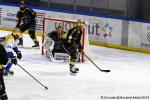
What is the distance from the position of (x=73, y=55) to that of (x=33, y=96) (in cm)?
246

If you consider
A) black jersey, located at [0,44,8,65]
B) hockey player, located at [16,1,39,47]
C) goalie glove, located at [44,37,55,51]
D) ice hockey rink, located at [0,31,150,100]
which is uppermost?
hockey player, located at [16,1,39,47]

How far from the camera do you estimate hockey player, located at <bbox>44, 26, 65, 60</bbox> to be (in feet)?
45.3

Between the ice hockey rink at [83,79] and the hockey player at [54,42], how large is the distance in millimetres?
321

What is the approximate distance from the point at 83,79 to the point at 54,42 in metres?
2.55

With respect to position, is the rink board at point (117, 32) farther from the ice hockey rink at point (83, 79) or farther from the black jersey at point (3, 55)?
the black jersey at point (3, 55)

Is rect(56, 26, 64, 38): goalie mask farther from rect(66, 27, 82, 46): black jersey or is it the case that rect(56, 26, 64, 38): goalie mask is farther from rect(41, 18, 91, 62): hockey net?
rect(66, 27, 82, 46): black jersey

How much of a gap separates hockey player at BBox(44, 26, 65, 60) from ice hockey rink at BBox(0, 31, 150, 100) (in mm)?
321

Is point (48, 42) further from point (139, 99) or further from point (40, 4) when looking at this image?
point (40, 4)

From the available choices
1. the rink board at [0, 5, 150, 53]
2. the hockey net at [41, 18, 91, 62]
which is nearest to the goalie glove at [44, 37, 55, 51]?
the hockey net at [41, 18, 91, 62]

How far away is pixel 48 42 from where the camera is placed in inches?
568

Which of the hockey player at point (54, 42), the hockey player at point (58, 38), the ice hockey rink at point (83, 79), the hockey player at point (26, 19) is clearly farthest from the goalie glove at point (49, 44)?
the hockey player at point (26, 19)

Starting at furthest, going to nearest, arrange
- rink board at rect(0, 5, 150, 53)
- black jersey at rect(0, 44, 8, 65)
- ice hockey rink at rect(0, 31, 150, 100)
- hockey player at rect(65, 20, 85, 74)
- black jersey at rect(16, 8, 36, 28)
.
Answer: rink board at rect(0, 5, 150, 53), black jersey at rect(16, 8, 36, 28), hockey player at rect(65, 20, 85, 74), ice hockey rink at rect(0, 31, 150, 100), black jersey at rect(0, 44, 8, 65)

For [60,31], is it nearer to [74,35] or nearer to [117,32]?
[74,35]

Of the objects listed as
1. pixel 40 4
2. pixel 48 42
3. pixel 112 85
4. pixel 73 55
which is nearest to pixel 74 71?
pixel 73 55
